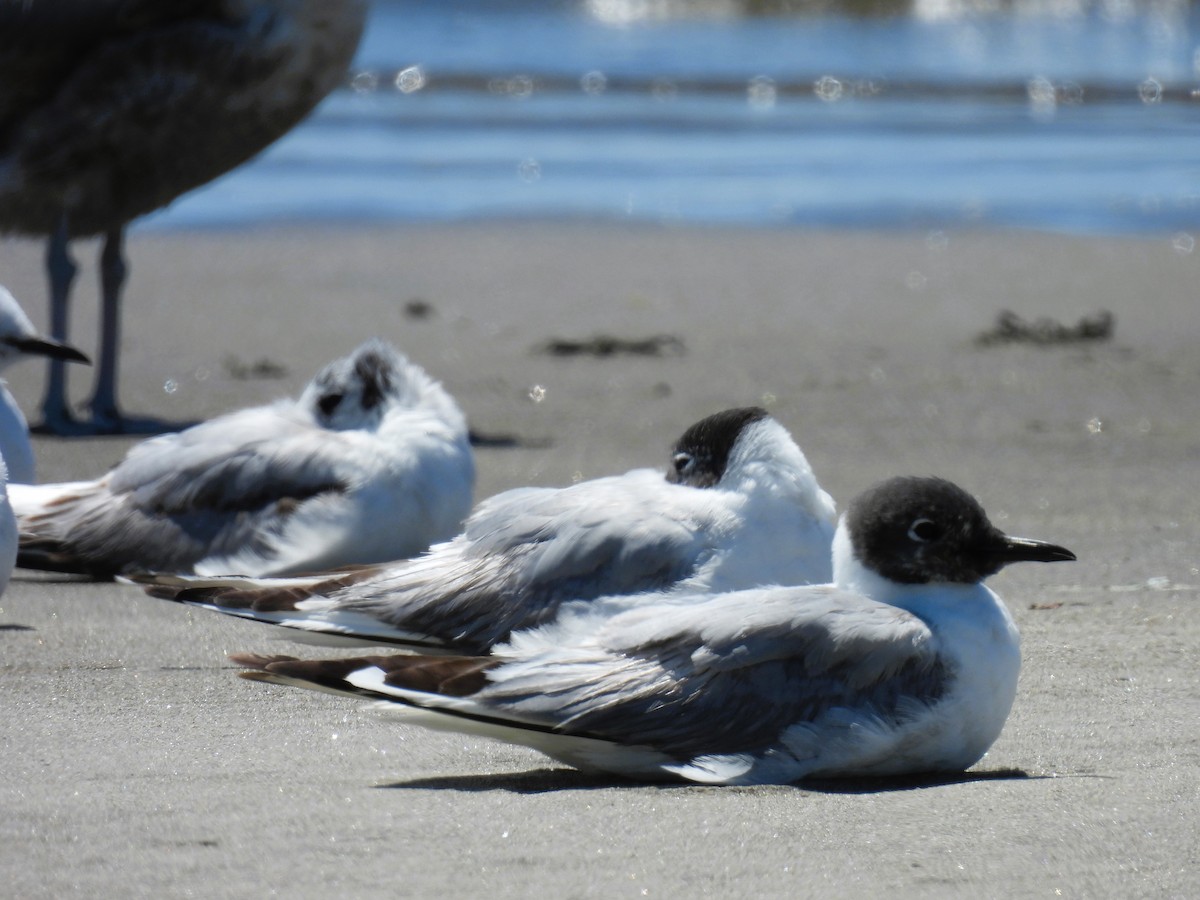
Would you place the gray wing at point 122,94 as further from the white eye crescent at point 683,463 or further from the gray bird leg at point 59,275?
the white eye crescent at point 683,463

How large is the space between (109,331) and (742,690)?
16.0 ft

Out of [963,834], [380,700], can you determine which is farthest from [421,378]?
[963,834]

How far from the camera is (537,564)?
417 centimetres

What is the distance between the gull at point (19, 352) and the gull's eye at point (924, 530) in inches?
114

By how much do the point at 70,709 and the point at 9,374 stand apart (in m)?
5.19

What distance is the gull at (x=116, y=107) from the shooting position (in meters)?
7.44

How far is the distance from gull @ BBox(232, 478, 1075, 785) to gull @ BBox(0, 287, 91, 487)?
2222 millimetres

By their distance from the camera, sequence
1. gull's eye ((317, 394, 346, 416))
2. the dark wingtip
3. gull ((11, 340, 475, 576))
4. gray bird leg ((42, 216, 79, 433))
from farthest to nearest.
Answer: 1. gray bird leg ((42, 216, 79, 433))
2. the dark wingtip
3. gull's eye ((317, 394, 346, 416))
4. gull ((11, 340, 475, 576))

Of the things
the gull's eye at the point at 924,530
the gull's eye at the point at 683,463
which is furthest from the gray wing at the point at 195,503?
the gull's eye at the point at 924,530

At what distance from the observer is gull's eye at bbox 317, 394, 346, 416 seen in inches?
220

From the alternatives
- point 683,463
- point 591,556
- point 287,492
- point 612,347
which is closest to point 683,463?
point 683,463

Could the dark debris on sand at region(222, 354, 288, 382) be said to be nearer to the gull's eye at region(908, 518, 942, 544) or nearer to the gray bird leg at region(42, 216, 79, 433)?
the gray bird leg at region(42, 216, 79, 433)

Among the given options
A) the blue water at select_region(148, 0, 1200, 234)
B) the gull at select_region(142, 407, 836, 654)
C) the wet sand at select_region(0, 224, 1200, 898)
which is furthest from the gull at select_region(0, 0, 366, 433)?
the blue water at select_region(148, 0, 1200, 234)

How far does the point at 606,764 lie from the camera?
347 cm
